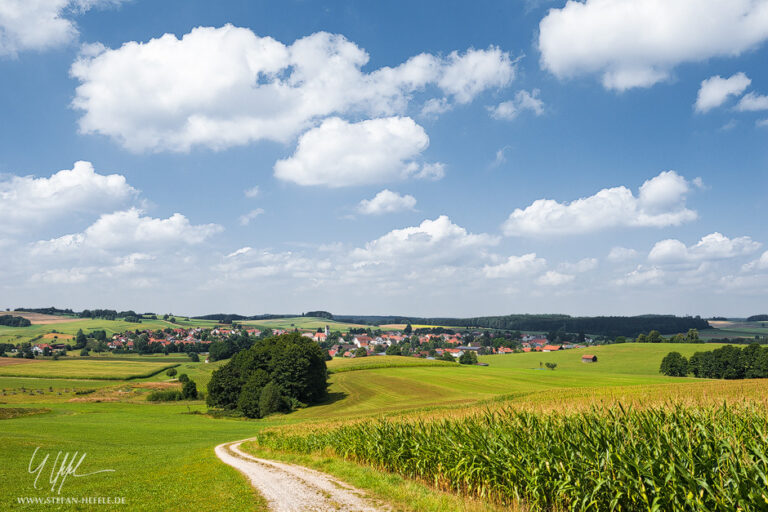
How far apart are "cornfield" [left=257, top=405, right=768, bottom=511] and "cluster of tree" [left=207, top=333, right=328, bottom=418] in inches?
2355

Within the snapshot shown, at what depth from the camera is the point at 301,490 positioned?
1540 centimetres

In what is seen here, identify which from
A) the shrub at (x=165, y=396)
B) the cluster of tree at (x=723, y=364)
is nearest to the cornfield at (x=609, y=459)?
the shrub at (x=165, y=396)

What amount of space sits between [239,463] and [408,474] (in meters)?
10.7

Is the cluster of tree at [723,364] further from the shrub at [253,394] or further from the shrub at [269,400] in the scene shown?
the shrub at [253,394]

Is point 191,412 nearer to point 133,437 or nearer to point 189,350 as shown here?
point 133,437

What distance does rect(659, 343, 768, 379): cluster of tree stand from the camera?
88.9 meters

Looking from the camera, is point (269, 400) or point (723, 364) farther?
point (723, 364)

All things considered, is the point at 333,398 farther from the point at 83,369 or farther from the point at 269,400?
the point at 83,369

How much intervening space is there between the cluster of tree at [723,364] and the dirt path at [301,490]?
105879mm

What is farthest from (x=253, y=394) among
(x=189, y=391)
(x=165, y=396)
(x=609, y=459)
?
(x=609, y=459)

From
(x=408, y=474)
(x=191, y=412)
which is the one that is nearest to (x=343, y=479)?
(x=408, y=474)

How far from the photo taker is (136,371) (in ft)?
412
